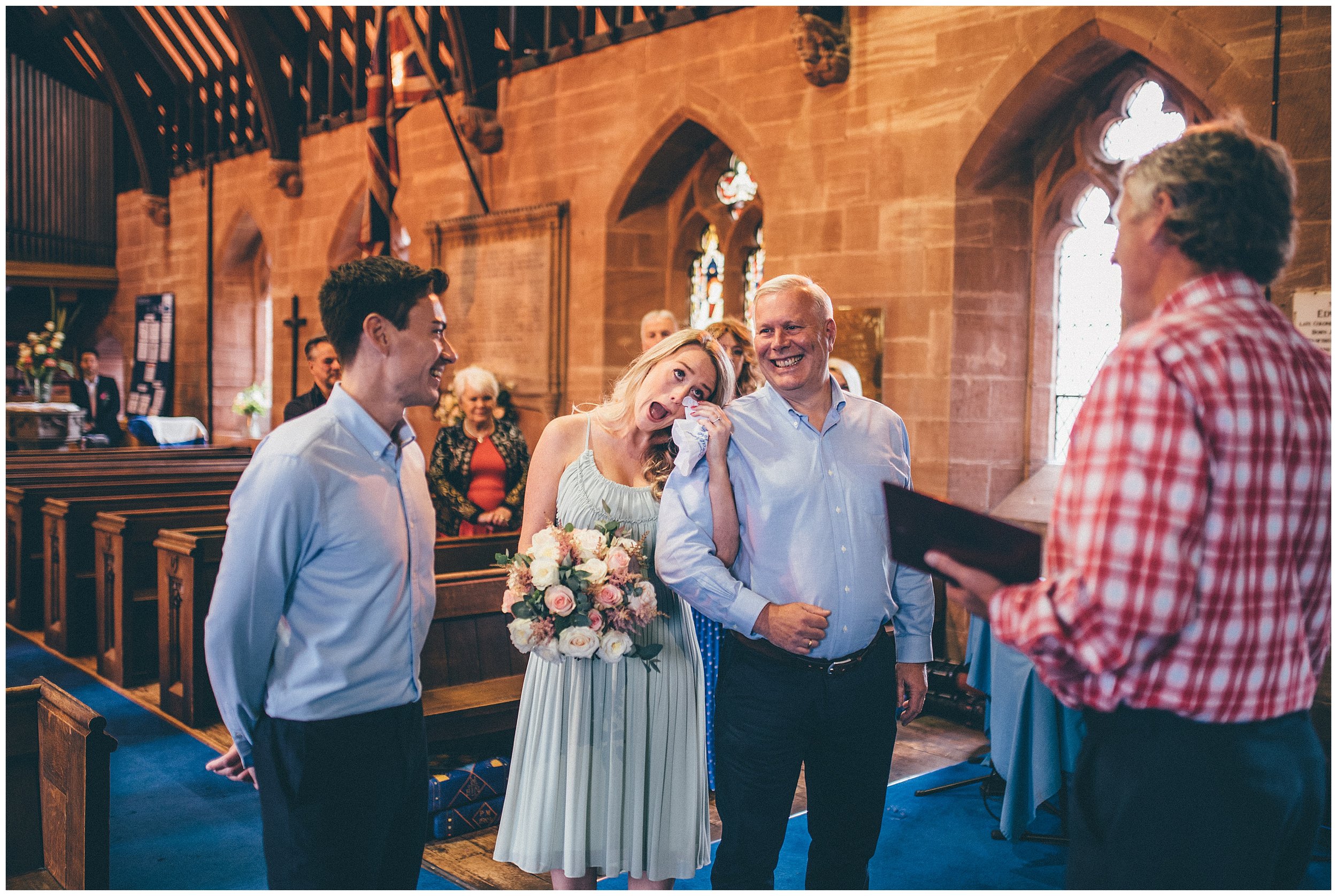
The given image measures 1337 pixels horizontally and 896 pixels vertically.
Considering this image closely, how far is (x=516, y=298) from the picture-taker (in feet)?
25.3

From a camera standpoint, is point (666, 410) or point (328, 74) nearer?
point (666, 410)

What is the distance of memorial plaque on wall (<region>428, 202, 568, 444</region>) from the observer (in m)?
7.40

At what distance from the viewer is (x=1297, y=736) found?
1283 millimetres

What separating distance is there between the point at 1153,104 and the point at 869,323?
1.67 meters

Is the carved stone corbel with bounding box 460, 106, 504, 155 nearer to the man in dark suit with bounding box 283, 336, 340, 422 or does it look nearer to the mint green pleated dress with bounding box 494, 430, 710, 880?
the man in dark suit with bounding box 283, 336, 340, 422

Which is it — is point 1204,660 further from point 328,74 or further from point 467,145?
point 328,74

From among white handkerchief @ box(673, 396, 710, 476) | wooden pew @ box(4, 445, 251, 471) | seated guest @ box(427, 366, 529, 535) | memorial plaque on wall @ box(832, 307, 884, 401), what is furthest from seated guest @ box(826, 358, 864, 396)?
wooden pew @ box(4, 445, 251, 471)

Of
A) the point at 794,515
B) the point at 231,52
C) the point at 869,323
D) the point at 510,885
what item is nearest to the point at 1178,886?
the point at 794,515

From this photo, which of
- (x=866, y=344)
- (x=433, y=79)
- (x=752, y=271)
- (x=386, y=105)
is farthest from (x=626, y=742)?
(x=386, y=105)

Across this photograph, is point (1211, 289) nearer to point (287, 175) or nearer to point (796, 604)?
point (796, 604)

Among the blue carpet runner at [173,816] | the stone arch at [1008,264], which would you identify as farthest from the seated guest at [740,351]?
the stone arch at [1008,264]

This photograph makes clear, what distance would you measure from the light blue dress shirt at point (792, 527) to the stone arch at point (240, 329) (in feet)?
36.1

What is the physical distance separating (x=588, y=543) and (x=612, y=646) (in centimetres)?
22

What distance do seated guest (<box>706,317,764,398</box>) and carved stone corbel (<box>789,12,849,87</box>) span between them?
251cm
